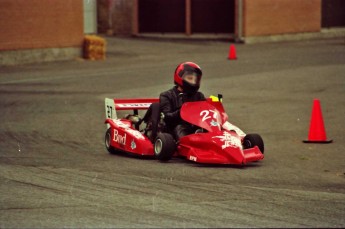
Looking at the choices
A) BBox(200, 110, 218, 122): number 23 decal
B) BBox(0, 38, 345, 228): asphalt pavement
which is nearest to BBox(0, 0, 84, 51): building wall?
BBox(0, 38, 345, 228): asphalt pavement

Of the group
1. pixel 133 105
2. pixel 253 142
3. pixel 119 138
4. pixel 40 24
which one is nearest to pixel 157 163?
pixel 119 138

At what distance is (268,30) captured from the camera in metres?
41.6

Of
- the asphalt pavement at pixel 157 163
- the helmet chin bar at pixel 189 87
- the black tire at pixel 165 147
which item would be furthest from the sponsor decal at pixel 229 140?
the helmet chin bar at pixel 189 87

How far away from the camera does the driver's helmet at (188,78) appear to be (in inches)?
505

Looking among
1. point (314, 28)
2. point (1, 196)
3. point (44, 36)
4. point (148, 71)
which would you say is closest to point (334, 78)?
point (148, 71)

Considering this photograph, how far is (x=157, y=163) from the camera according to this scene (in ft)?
39.8

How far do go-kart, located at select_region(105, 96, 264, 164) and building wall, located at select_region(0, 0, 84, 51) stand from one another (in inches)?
642

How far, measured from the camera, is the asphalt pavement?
27.6 feet

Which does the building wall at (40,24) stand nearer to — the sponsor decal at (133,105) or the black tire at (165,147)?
the sponsor decal at (133,105)

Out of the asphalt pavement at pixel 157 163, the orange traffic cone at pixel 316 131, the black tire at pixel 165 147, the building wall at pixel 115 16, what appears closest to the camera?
the asphalt pavement at pixel 157 163

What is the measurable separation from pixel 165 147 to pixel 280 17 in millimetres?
30833

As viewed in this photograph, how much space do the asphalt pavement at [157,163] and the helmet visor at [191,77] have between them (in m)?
1.22

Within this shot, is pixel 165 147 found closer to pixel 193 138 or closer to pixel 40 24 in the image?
pixel 193 138

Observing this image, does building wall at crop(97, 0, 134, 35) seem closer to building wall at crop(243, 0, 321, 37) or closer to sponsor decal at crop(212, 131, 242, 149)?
building wall at crop(243, 0, 321, 37)
